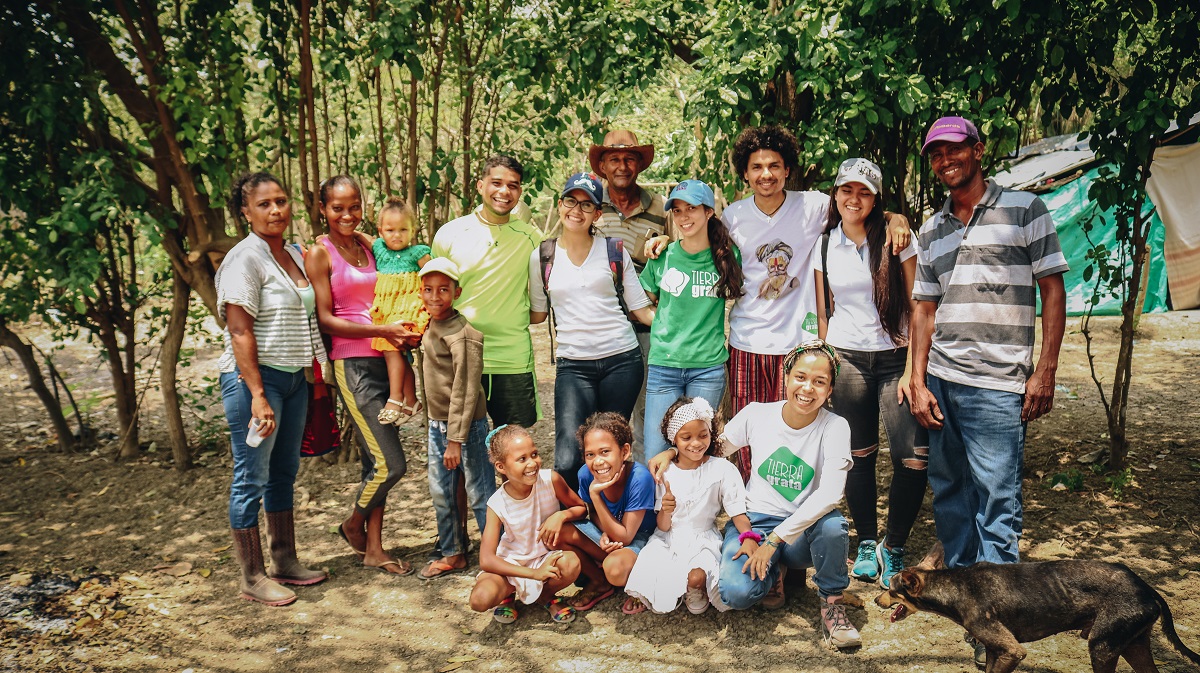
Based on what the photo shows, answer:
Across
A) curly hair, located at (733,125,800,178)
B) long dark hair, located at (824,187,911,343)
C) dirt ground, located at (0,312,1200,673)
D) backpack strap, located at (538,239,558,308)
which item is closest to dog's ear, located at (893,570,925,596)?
dirt ground, located at (0,312,1200,673)

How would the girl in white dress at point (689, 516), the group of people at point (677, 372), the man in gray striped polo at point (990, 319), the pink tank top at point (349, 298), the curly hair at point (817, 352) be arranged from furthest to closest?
the pink tank top at point (349, 298), the girl in white dress at point (689, 516), the curly hair at point (817, 352), the group of people at point (677, 372), the man in gray striped polo at point (990, 319)

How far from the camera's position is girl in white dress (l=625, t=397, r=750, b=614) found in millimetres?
3451

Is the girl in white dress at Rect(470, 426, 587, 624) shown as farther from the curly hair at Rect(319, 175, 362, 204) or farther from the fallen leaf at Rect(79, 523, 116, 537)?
the fallen leaf at Rect(79, 523, 116, 537)

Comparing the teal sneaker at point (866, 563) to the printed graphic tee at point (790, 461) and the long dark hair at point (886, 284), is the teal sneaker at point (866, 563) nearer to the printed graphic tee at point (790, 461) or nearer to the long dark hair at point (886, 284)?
the printed graphic tee at point (790, 461)

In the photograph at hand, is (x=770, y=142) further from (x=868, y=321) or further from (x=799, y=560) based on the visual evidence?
(x=799, y=560)

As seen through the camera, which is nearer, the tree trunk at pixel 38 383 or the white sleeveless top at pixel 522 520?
the white sleeveless top at pixel 522 520

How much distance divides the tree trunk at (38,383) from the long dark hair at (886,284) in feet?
17.2

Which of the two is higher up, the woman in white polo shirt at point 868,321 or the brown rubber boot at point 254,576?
the woman in white polo shirt at point 868,321

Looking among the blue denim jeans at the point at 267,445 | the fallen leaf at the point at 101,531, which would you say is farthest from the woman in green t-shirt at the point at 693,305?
the fallen leaf at the point at 101,531

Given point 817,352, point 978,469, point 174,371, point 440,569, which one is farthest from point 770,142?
point 174,371

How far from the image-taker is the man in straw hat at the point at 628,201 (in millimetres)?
4168

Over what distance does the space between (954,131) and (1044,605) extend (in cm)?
170

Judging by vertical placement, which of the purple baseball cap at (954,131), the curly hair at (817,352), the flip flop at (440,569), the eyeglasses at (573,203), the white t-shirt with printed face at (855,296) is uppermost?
the purple baseball cap at (954,131)

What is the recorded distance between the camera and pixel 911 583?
279cm
